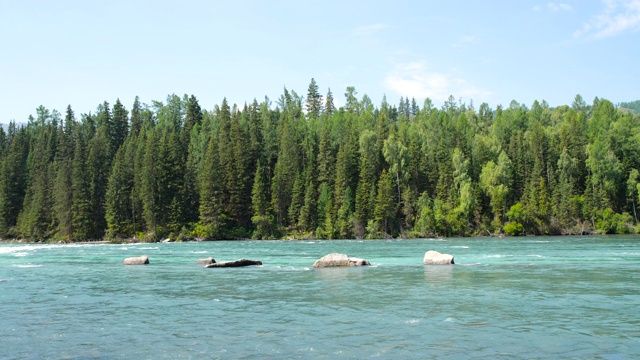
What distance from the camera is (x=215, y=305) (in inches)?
864

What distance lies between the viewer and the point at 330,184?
376ft

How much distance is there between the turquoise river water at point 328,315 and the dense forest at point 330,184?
7230 centimetres

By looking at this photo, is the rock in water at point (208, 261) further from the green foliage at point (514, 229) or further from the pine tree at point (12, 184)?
the pine tree at point (12, 184)

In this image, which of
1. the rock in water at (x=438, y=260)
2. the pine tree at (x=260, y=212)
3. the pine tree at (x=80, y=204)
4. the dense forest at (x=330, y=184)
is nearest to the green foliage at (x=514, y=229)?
the dense forest at (x=330, y=184)

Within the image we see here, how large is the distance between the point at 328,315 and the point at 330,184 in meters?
95.3

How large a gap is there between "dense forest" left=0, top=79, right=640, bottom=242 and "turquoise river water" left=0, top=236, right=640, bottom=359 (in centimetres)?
7230

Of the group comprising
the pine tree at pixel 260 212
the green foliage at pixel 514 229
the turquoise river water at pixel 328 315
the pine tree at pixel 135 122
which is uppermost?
the pine tree at pixel 135 122

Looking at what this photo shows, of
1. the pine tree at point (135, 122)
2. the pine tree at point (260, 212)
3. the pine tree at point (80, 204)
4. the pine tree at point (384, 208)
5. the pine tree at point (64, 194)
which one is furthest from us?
the pine tree at point (135, 122)

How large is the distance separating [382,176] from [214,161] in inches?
1380

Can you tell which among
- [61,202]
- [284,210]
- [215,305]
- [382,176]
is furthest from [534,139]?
[215,305]

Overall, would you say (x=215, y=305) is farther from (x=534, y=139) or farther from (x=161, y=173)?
(x=534, y=139)

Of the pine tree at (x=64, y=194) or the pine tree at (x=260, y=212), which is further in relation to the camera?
the pine tree at (x=64, y=194)

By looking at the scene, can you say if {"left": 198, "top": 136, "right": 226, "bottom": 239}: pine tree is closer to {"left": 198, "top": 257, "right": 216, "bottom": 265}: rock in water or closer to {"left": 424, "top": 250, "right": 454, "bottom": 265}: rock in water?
{"left": 198, "top": 257, "right": 216, "bottom": 265}: rock in water

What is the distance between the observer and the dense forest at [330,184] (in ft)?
343
